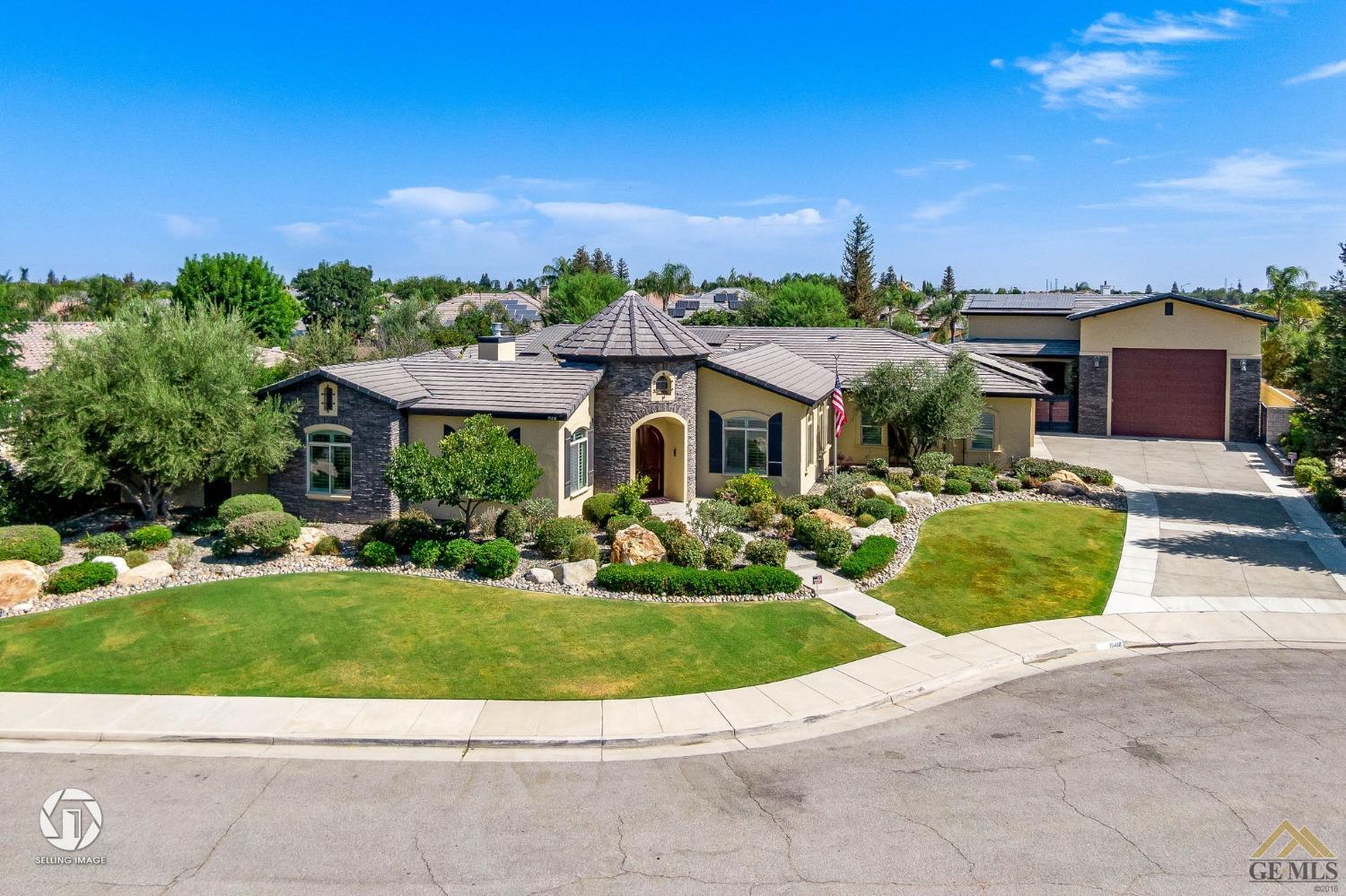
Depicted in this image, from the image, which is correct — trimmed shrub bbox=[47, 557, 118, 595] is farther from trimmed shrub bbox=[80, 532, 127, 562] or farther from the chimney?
the chimney

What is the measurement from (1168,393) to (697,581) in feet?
104

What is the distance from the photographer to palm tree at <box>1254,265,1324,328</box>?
202 feet

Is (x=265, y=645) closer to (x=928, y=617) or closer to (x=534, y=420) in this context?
(x=534, y=420)

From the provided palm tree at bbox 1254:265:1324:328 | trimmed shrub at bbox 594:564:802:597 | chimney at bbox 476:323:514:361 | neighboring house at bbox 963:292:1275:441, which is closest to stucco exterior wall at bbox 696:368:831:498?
chimney at bbox 476:323:514:361

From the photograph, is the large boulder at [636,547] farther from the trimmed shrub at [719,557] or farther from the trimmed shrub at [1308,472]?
the trimmed shrub at [1308,472]

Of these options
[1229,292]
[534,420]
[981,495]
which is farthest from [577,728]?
[1229,292]

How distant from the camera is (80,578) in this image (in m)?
19.3

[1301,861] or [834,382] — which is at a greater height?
[834,382]

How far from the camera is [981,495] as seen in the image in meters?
29.5

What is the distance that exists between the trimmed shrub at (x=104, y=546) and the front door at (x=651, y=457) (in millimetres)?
14026

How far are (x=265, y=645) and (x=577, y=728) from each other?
6.75m

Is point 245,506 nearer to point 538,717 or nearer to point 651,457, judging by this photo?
point 651,457

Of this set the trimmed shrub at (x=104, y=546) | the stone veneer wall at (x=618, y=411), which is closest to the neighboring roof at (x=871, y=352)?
the stone veneer wall at (x=618, y=411)

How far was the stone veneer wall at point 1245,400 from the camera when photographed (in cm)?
4025
